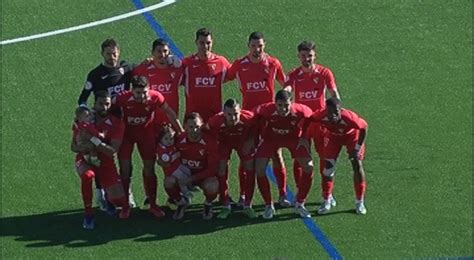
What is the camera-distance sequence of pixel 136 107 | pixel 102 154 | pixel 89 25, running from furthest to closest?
pixel 89 25, pixel 136 107, pixel 102 154

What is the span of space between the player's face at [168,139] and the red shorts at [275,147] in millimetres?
975

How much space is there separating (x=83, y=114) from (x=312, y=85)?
2693 millimetres

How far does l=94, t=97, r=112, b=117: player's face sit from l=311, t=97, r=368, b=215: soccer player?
7.54 ft

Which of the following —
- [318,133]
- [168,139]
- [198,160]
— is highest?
[168,139]

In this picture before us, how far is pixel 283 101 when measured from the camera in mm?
16234

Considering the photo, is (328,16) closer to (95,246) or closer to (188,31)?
(188,31)

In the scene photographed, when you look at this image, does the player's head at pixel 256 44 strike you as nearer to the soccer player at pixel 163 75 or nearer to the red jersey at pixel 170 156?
the soccer player at pixel 163 75

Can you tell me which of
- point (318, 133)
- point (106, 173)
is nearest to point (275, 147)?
point (318, 133)

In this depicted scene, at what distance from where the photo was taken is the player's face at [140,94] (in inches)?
642

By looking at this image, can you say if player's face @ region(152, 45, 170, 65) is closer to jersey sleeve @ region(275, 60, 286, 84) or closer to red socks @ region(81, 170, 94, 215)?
jersey sleeve @ region(275, 60, 286, 84)

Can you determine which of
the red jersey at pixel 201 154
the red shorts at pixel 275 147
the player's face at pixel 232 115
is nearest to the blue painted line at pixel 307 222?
the red shorts at pixel 275 147

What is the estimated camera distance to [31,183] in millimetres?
17531

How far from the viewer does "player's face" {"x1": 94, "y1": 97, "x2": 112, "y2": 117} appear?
16.4 m

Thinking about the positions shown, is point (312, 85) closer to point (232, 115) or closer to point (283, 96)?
point (283, 96)
